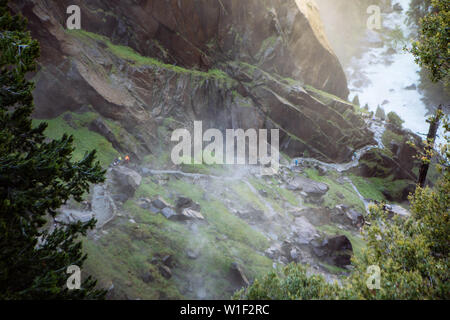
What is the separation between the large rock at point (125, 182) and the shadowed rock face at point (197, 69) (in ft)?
17.2

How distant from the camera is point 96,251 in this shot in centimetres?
1286

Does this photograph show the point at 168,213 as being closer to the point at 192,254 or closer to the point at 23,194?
the point at 192,254

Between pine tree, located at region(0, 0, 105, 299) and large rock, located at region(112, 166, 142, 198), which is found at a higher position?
pine tree, located at region(0, 0, 105, 299)

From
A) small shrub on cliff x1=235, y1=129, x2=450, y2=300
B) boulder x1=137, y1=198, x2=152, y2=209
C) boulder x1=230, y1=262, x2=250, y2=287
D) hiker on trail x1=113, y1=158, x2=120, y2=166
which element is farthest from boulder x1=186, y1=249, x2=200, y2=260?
hiker on trail x1=113, y1=158, x2=120, y2=166

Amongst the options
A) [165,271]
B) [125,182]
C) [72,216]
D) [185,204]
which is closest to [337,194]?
[185,204]

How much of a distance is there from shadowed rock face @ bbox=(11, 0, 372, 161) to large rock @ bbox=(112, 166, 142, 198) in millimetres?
5245

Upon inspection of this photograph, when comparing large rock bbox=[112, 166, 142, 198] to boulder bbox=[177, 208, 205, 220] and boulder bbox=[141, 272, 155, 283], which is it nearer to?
boulder bbox=[177, 208, 205, 220]

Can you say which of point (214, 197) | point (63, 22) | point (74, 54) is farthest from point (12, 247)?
point (63, 22)

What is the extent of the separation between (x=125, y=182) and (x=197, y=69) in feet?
82.1

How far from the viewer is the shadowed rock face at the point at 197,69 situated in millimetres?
24125

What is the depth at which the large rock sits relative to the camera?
1898 centimetres

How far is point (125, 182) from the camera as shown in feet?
63.3

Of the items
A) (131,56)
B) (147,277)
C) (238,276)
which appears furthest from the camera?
(131,56)
